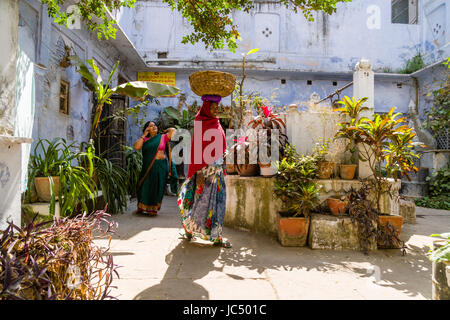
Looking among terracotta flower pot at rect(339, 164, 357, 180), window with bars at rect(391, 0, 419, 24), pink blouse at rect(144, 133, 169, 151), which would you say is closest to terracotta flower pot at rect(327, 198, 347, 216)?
terracotta flower pot at rect(339, 164, 357, 180)

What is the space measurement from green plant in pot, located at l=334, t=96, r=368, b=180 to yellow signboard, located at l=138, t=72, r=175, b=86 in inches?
294

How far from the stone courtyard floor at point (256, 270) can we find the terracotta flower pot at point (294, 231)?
11 cm

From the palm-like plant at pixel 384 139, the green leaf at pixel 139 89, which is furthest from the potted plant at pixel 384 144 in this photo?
the green leaf at pixel 139 89

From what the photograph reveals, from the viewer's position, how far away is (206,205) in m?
3.64

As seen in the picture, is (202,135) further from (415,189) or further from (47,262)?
(415,189)

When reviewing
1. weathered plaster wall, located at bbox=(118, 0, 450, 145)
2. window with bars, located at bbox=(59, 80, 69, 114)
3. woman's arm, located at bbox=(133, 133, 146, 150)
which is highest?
weathered plaster wall, located at bbox=(118, 0, 450, 145)

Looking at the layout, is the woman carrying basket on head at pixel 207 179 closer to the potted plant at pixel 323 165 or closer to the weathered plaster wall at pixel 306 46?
the potted plant at pixel 323 165

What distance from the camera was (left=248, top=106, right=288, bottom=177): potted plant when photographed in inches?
170

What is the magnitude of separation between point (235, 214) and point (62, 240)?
3390 mm

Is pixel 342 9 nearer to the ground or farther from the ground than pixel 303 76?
farther from the ground

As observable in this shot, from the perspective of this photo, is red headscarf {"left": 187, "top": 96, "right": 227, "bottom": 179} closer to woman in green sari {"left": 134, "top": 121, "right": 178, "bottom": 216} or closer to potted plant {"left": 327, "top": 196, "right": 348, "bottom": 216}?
potted plant {"left": 327, "top": 196, "right": 348, "bottom": 216}
